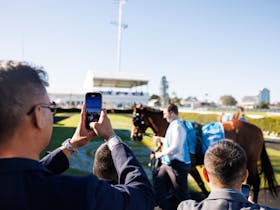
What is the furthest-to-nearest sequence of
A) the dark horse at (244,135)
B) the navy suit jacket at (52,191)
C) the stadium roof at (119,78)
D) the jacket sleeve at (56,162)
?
the stadium roof at (119,78) → the dark horse at (244,135) → the jacket sleeve at (56,162) → the navy suit jacket at (52,191)

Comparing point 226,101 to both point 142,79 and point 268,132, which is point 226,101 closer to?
point 142,79

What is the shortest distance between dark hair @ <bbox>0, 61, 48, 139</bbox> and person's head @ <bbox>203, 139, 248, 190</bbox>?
1341 mm

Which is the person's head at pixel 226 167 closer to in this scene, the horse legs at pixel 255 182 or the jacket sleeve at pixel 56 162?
the jacket sleeve at pixel 56 162

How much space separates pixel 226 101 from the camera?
399ft

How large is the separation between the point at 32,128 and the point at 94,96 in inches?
30.7

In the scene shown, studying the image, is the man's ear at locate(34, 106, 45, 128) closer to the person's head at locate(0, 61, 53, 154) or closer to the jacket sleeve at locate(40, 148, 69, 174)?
the person's head at locate(0, 61, 53, 154)

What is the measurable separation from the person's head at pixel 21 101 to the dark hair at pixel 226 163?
4.13 ft

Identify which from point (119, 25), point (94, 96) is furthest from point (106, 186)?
point (119, 25)

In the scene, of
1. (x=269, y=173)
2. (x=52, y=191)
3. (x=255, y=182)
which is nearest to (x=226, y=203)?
(x=52, y=191)

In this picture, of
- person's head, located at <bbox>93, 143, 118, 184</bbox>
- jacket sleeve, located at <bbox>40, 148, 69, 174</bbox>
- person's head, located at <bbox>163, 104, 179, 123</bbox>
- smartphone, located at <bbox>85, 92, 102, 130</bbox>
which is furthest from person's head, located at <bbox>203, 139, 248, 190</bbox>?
person's head, located at <bbox>163, 104, 179, 123</bbox>

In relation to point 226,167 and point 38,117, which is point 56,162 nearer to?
point 38,117

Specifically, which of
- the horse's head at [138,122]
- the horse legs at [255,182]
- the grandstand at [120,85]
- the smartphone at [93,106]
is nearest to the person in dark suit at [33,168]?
the smartphone at [93,106]

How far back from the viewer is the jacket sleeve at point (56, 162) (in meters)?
1.63

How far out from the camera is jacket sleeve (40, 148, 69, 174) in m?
1.63
